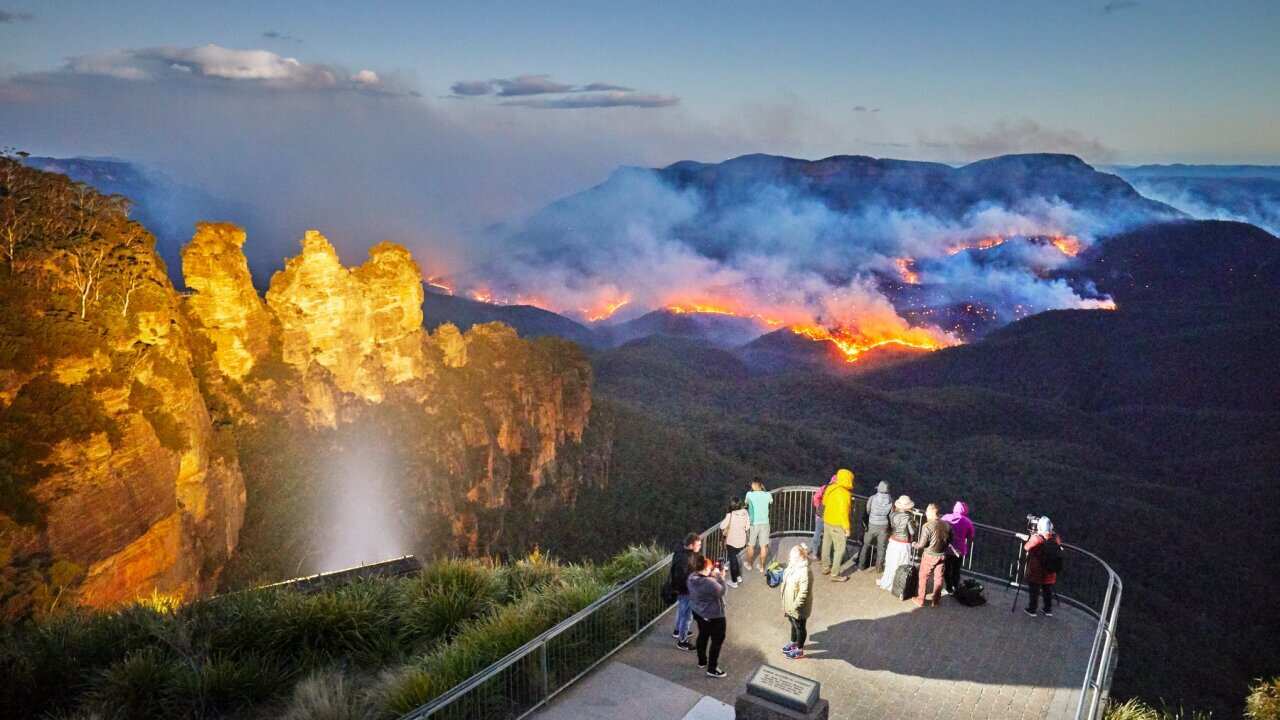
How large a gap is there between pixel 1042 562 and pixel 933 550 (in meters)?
1.62

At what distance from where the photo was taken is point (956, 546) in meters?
12.6

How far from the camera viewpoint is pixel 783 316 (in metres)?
195

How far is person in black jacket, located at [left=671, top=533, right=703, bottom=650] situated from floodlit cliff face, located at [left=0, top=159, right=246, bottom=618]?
12.6 meters

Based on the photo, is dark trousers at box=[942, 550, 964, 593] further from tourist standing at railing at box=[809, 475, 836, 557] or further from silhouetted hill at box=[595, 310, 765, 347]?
silhouetted hill at box=[595, 310, 765, 347]

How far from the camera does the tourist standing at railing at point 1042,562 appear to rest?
1183 cm

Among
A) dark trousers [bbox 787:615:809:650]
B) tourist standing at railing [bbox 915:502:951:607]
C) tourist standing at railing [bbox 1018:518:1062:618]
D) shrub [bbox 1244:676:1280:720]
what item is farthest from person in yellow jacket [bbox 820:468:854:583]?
shrub [bbox 1244:676:1280:720]

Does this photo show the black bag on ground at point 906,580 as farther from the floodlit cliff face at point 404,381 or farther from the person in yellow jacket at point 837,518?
the floodlit cliff face at point 404,381

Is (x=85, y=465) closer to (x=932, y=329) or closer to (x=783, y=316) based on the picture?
(x=932, y=329)

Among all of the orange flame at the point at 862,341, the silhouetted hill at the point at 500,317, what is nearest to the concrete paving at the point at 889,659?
the silhouetted hill at the point at 500,317

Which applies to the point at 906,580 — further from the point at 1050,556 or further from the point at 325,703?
the point at 325,703

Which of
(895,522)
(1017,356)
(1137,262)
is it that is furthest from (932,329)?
(895,522)

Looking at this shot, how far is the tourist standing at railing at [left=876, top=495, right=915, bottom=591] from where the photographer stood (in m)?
12.6

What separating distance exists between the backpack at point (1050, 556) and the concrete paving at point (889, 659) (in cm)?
94

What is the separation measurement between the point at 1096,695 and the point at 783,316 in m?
189
